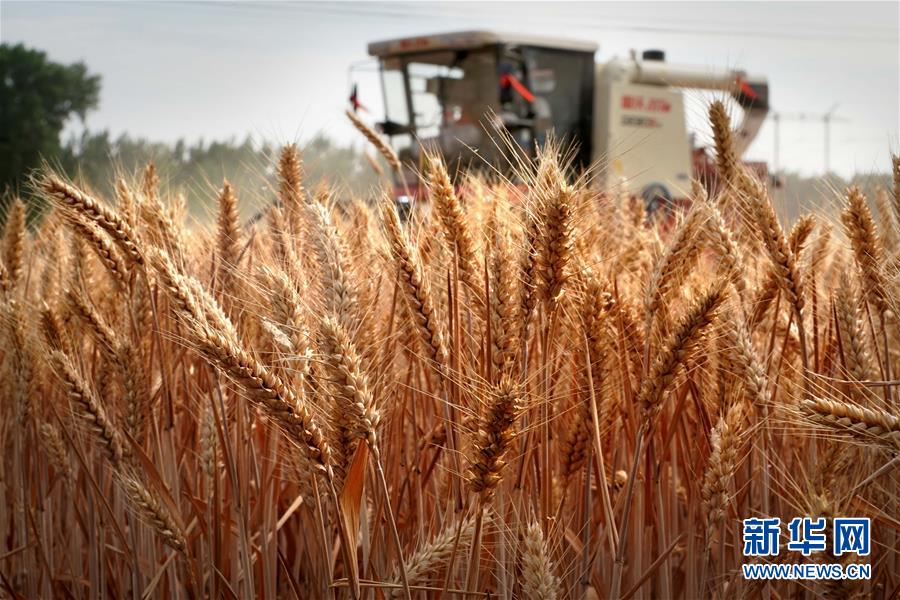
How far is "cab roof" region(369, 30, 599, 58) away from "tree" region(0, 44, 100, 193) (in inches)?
743

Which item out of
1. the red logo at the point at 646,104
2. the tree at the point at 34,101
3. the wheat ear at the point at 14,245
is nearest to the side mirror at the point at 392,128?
the red logo at the point at 646,104

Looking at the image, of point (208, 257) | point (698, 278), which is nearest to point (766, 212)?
point (698, 278)

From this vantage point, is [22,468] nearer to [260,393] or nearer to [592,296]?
[260,393]

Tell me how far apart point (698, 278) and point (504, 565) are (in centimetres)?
74

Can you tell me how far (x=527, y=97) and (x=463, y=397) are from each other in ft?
29.2

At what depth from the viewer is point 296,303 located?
4.78 feet

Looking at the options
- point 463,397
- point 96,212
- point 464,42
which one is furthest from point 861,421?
→ point 464,42

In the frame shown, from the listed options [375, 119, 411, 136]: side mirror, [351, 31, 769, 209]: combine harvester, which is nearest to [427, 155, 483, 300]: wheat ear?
[351, 31, 769, 209]: combine harvester

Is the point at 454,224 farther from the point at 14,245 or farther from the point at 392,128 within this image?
the point at 392,128

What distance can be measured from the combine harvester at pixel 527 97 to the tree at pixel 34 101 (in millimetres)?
19152

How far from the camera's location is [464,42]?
11.0 metres

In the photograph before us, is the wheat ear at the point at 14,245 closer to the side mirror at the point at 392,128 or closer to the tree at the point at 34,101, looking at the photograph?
the side mirror at the point at 392,128

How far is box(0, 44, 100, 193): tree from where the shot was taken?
1110 inches

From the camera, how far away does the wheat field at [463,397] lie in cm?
140
